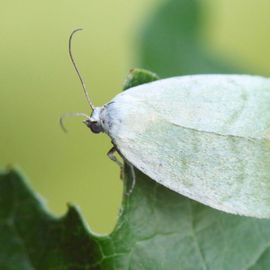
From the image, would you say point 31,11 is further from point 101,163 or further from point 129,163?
point 129,163

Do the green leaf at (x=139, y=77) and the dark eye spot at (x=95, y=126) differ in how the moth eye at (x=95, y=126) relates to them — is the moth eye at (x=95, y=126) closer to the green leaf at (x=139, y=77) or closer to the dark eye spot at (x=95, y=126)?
the dark eye spot at (x=95, y=126)

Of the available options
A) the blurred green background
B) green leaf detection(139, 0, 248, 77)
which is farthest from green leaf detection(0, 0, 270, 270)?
the blurred green background

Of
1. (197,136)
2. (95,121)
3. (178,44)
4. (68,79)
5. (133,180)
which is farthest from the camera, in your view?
(68,79)

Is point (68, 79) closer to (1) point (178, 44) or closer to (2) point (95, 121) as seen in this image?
(1) point (178, 44)

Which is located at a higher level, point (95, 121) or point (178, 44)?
point (95, 121)

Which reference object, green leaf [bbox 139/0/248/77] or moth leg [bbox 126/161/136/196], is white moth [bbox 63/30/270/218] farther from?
green leaf [bbox 139/0/248/77]

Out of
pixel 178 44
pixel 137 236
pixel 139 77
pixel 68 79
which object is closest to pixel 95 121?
pixel 139 77
